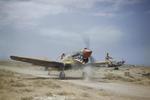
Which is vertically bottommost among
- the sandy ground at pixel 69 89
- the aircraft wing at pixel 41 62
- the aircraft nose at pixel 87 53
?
the sandy ground at pixel 69 89

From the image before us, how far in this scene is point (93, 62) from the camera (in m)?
30.2

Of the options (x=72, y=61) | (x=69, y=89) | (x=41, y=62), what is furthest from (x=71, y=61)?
(x=69, y=89)

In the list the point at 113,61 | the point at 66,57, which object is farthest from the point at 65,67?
the point at 113,61

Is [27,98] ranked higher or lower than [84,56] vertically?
lower

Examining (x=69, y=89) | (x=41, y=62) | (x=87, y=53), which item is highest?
(x=87, y=53)

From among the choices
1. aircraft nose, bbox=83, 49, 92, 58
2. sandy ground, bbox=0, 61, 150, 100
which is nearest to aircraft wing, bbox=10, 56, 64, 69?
sandy ground, bbox=0, 61, 150, 100

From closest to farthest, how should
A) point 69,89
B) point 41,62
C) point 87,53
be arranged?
point 69,89 < point 87,53 < point 41,62

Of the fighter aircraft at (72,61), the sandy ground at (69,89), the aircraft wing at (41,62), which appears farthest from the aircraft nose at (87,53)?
the sandy ground at (69,89)

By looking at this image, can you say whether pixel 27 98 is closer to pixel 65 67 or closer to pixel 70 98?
pixel 70 98

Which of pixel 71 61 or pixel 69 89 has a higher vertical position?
pixel 71 61

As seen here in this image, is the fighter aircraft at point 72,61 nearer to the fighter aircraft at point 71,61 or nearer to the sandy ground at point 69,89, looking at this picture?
the fighter aircraft at point 71,61

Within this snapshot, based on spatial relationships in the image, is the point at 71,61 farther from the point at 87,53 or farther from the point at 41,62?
the point at 41,62

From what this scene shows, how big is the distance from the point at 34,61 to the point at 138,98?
652 inches

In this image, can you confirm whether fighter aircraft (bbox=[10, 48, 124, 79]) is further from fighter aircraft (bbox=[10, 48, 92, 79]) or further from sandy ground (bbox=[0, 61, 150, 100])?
sandy ground (bbox=[0, 61, 150, 100])
